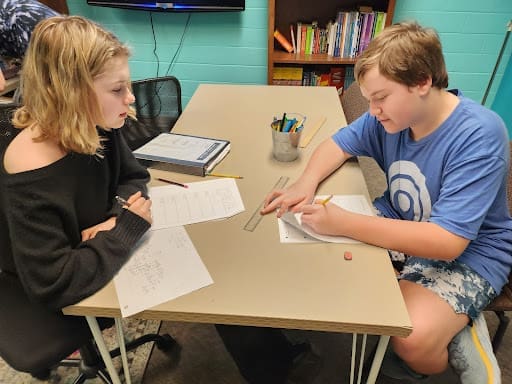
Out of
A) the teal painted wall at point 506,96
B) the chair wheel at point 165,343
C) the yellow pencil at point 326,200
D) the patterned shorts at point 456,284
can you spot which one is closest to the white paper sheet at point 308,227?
the yellow pencil at point 326,200

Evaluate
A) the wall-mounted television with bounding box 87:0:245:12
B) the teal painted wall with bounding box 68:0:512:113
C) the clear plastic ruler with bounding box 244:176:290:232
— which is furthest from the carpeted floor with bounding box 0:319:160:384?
the wall-mounted television with bounding box 87:0:245:12

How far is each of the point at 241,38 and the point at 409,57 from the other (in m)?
2.19

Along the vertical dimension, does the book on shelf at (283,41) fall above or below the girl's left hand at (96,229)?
below

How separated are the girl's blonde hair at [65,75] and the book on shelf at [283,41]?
2.11 metres

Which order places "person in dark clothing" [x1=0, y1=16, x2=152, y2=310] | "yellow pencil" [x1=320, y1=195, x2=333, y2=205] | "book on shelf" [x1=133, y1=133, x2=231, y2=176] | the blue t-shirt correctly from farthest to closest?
"book on shelf" [x1=133, y1=133, x2=231, y2=176] → "yellow pencil" [x1=320, y1=195, x2=333, y2=205] → the blue t-shirt → "person in dark clothing" [x1=0, y1=16, x2=152, y2=310]

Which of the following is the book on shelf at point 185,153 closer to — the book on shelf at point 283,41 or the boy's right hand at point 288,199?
the boy's right hand at point 288,199

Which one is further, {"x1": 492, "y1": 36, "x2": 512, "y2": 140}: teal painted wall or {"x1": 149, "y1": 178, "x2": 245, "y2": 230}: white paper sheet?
{"x1": 492, "y1": 36, "x2": 512, "y2": 140}: teal painted wall

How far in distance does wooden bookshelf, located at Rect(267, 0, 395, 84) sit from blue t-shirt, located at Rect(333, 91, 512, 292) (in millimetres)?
1630

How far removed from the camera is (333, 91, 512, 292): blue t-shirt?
92 cm

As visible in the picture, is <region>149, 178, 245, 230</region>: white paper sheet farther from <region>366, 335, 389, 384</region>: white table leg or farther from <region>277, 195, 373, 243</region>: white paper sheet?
<region>366, 335, 389, 384</region>: white table leg

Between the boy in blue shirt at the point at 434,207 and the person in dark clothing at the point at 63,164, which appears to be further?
the boy in blue shirt at the point at 434,207

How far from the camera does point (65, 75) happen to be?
83 centimetres

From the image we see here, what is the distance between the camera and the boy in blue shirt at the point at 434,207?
36.4 inches

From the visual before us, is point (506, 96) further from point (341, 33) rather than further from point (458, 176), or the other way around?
point (458, 176)
